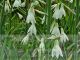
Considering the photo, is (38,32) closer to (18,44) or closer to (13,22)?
(18,44)

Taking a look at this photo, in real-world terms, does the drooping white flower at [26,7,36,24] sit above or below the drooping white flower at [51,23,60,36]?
above

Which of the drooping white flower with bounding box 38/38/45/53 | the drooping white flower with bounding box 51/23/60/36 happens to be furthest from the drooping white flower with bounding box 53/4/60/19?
the drooping white flower with bounding box 38/38/45/53

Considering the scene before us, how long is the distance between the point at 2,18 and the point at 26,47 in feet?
0.90

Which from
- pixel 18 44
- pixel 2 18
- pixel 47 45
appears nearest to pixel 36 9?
pixel 47 45

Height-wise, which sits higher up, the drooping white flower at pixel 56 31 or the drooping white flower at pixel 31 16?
the drooping white flower at pixel 31 16

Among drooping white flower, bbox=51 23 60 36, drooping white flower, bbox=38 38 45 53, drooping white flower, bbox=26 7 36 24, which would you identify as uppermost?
drooping white flower, bbox=26 7 36 24

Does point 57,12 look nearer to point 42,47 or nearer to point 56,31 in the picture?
point 56,31

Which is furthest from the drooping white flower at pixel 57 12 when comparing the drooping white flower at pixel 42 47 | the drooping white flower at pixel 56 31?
the drooping white flower at pixel 42 47

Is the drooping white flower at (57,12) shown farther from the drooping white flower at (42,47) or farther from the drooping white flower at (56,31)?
the drooping white flower at (42,47)

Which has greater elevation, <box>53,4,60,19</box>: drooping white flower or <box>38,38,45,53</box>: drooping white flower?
<box>53,4,60,19</box>: drooping white flower

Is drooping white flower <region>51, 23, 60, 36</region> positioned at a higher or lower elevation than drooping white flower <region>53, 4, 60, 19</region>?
lower

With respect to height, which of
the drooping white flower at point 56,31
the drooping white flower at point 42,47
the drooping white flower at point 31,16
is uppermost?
the drooping white flower at point 31,16

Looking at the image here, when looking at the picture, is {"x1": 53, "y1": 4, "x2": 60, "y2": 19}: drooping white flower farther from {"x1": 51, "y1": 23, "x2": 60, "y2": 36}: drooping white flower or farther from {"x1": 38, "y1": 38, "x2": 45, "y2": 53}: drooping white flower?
{"x1": 38, "y1": 38, "x2": 45, "y2": 53}: drooping white flower

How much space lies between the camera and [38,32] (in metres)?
1.64
